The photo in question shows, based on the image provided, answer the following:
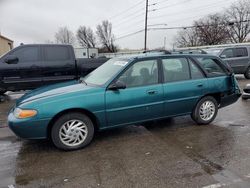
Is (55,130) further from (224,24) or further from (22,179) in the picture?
(224,24)

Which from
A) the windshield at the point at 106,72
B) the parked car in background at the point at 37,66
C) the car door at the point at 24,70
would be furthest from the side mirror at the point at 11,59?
the windshield at the point at 106,72

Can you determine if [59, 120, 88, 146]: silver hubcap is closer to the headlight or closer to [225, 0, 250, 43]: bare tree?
the headlight

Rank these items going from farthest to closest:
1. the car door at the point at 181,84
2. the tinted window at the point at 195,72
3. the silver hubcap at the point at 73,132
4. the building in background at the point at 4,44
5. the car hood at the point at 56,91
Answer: the building in background at the point at 4,44
the tinted window at the point at 195,72
the car door at the point at 181,84
the car hood at the point at 56,91
the silver hubcap at the point at 73,132

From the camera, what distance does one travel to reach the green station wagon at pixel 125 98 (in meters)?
4.36

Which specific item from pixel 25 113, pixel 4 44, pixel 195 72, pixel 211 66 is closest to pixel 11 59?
pixel 25 113

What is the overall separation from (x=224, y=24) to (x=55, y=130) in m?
62.7

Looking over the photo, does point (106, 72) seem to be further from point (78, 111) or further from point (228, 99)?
point (228, 99)

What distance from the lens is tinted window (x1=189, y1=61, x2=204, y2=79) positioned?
5.63 m

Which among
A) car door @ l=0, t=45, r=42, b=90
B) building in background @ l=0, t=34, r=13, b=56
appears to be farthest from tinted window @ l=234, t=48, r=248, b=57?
building in background @ l=0, t=34, r=13, b=56

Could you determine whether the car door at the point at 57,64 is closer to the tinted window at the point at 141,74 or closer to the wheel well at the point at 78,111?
the tinted window at the point at 141,74

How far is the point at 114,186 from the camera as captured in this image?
335 centimetres

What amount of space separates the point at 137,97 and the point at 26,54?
18.6ft

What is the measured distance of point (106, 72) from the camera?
526cm

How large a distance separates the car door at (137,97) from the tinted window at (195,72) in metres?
0.85
